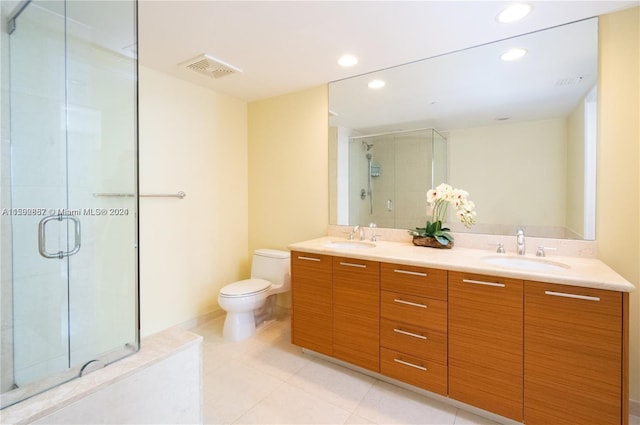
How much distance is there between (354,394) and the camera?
1818 mm

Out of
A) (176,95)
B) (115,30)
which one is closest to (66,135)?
(115,30)

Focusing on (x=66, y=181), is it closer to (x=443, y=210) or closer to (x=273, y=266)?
(x=273, y=266)

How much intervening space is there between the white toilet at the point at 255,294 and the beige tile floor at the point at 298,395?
8.7 inches

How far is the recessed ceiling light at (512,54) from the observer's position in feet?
6.26

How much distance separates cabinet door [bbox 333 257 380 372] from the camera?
188 centimetres

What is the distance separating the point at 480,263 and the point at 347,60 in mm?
1728

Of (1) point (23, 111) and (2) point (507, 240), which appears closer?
(1) point (23, 111)

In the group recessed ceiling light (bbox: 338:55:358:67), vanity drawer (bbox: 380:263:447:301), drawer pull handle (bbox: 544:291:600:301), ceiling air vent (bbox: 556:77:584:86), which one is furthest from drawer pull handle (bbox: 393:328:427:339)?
→ recessed ceiling light (bbox: 338:55:358:67)

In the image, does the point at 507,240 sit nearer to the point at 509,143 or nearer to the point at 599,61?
the point at 509,143

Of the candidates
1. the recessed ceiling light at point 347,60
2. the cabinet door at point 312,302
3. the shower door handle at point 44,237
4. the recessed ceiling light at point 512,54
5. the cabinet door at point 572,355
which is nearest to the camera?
the cabinet door at point 572,355

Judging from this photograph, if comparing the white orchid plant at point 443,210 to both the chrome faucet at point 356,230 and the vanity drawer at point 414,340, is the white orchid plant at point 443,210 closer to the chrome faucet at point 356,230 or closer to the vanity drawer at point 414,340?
the chrome faucet at point 356,230

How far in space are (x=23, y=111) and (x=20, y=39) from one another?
0.41 m

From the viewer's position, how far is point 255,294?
248 centimetres

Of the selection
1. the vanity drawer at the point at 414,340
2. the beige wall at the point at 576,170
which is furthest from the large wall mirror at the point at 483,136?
the vanity drawer at the point at 414,340
